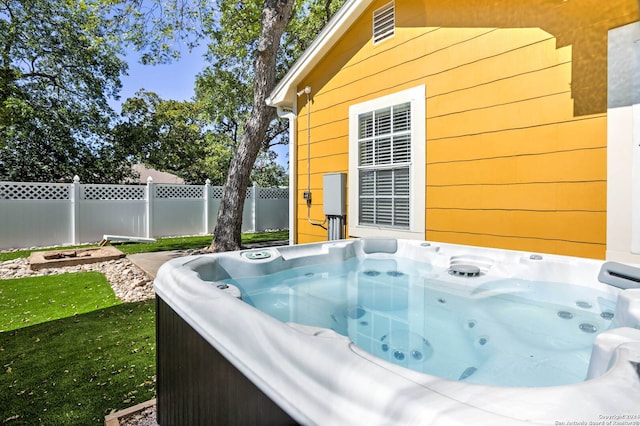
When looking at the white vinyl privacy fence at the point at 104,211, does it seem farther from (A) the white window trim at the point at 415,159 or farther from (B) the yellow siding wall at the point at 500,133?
(A) the white window trim at the point at 415,159

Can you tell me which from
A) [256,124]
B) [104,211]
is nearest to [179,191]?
[104,211]

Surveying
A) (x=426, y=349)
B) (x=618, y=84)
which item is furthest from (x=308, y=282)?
(x=618, y=84)

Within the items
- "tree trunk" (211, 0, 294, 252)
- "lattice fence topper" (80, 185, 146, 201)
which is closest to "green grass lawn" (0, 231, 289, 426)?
"tree trunk" (211, 0, 294, 252)

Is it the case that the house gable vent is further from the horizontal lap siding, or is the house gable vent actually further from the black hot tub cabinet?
the black hot tub cabinet

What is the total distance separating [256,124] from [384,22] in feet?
11.1

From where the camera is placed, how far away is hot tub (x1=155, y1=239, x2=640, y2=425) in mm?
653

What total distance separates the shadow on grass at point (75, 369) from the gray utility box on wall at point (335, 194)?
7.99 feet

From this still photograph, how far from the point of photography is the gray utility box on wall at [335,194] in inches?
175

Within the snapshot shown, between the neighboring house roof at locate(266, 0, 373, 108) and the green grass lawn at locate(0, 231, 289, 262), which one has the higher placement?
the neighboring house roof at locate(266, 0, 373, 108)

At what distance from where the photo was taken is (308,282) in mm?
2721

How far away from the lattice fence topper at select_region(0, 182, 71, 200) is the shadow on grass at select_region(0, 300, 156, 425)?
606 centimetres

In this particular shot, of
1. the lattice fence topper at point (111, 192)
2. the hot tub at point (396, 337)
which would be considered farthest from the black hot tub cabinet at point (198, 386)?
the lattice fence topper at point (111, 192)

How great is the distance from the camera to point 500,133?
9.92ft

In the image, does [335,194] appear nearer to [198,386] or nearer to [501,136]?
[501,136]
